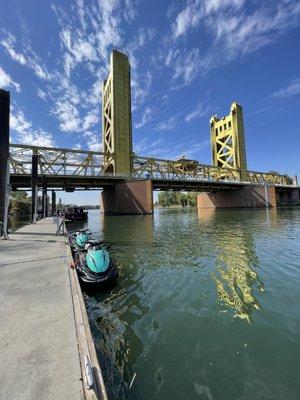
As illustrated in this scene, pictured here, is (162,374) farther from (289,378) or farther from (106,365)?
(289,378)

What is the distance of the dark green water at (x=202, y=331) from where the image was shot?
3.37m

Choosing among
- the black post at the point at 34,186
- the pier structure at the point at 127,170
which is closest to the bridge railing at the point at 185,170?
the pier structure at the point at 127,170

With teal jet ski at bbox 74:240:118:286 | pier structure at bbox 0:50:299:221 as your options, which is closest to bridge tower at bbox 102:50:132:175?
pier structure at bbox 0:50:299:221

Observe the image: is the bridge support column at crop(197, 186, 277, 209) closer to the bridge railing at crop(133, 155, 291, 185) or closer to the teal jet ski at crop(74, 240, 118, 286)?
the bridge railing at crop(133, 155, 291, 185)

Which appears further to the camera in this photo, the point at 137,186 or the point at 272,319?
the point at 137,186

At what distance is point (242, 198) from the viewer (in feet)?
237

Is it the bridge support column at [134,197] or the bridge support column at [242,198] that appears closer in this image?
the bridge support column at [134,197]

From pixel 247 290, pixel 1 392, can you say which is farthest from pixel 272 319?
pixel 1 392

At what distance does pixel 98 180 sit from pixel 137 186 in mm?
9411

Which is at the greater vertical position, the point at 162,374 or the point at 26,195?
the point at 26,195

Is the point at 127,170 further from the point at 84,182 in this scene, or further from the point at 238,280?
the point at 238,280

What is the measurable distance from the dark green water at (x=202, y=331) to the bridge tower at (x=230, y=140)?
266 feet

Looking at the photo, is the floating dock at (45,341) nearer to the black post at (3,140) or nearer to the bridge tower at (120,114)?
the black post at (3,140)

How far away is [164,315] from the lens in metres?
5.54
